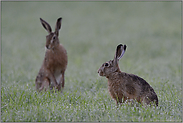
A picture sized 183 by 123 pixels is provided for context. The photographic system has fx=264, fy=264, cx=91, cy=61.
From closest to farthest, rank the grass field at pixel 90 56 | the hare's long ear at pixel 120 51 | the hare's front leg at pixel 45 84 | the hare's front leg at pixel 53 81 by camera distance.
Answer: the grass field at pixel 90 56 → the hare's long ear at pixel 120 51 → the hare's front leg at pixel 45 84 → the hare's front leg at pixel 53 81

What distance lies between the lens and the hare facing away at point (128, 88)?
4.95 m

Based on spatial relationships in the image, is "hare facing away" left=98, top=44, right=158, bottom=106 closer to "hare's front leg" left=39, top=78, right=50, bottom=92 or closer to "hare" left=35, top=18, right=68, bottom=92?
"hare" left=35, top=18, right=68, bottom=92

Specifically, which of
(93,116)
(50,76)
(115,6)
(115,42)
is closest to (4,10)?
(115,6)

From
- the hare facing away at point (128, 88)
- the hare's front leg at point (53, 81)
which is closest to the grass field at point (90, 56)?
the hare facing away at point (128, 88)

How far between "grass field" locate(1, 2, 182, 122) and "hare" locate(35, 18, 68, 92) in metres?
0.39

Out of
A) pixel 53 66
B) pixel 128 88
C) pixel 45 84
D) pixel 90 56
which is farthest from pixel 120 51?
pixel 90 56

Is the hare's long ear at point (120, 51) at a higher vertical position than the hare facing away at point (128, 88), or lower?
higher

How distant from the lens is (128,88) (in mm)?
5055

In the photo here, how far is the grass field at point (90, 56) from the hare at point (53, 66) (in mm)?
391

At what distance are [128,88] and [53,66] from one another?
2.81 meters

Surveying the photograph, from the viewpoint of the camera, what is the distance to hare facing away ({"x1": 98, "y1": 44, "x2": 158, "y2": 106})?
16.2 ft

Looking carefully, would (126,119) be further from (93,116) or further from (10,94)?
(10,94)

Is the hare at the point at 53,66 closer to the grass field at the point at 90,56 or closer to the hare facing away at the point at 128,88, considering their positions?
the grass field at the point at 90,56

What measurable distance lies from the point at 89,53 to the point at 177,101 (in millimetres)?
7878
